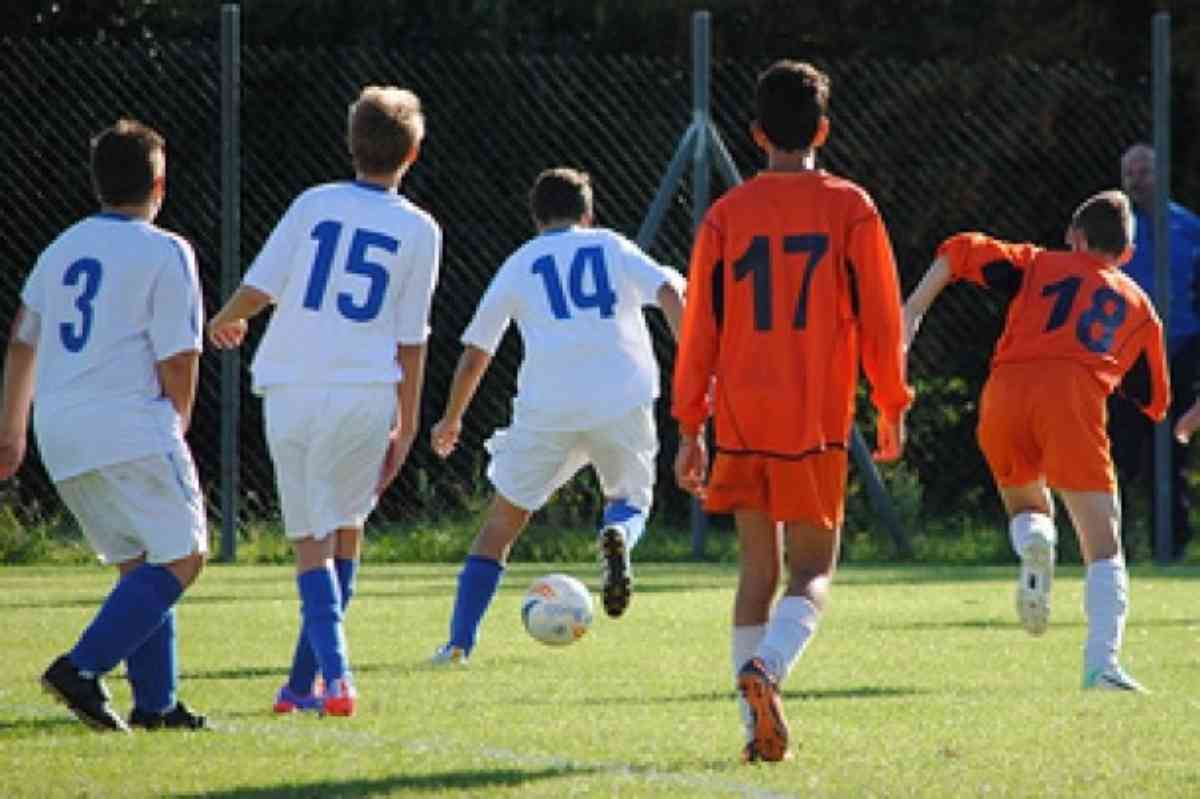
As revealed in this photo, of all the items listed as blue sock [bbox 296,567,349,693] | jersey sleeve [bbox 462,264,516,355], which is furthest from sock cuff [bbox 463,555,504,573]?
blue sock [bbox 296,567,349,693]

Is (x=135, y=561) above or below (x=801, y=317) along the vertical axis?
below

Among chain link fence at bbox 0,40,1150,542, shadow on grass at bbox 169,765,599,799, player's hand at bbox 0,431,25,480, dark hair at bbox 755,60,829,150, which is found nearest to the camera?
shadow on grass at bbox 169,765,599,799

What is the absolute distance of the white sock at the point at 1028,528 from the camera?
9.15m

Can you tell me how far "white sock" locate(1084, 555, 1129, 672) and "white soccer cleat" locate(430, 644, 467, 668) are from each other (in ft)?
6.75

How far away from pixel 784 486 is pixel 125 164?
2.01 meters

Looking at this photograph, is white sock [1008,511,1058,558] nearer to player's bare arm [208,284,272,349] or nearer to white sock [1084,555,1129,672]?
white sock [1084,555,1129,672]

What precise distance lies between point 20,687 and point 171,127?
7072 mm

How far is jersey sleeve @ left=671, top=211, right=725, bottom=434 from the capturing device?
7.04m

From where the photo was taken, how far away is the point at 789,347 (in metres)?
6.92

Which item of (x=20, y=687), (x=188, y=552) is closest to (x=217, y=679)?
(x=20, y=687)

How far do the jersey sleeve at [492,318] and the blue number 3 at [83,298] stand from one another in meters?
2.49

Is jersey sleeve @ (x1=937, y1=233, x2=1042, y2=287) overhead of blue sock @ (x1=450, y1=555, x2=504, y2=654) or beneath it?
overhead

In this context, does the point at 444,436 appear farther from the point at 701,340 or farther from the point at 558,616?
the point at 701,340

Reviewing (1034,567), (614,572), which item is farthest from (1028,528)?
(614,572)
